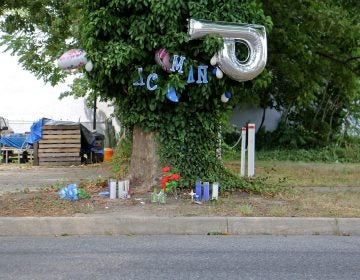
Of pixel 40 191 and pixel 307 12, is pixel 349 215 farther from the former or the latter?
pixel 307 12

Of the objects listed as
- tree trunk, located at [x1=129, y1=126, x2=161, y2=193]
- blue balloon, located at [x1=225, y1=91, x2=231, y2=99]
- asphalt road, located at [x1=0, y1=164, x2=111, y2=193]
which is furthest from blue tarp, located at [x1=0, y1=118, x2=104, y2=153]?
blue balloon, located at [x1=225, y1=91, x2=231, y2=99]

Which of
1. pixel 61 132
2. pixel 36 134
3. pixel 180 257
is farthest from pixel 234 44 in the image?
pixel 36 134

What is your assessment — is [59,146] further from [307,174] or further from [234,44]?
[234,44]

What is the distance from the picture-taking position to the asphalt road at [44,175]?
11.7 metres

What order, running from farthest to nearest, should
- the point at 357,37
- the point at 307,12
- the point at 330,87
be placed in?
the point at 330,87, the point at 357,37, the point at 307,12

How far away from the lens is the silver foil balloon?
29.2ft

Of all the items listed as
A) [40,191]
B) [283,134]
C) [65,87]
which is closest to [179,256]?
[40,191]

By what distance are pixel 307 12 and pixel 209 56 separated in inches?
217

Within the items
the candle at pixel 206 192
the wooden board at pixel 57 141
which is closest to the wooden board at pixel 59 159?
the wooden board at pixel 57 141

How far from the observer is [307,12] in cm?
1360

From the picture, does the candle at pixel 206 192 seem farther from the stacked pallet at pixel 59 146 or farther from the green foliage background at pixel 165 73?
the stacked pallet at pixel 59 146

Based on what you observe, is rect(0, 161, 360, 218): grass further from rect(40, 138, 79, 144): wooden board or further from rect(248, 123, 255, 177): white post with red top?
rect(40, 138, 79, 144): wooden board

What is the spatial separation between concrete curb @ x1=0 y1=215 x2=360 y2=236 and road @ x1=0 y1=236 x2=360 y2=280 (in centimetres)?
23

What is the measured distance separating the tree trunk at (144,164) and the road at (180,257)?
2270 millimetres
